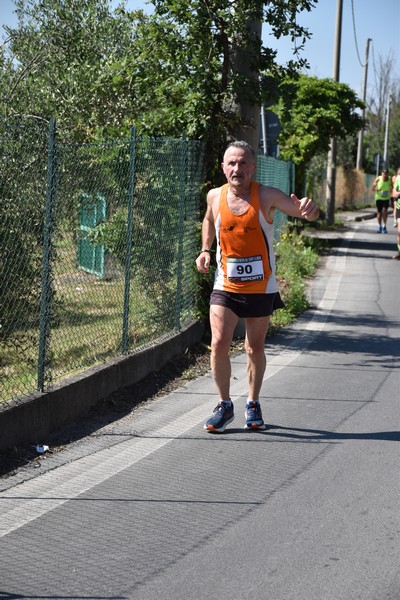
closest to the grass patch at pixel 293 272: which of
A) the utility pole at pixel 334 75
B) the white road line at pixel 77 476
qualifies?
the white road line at pixel 77 476

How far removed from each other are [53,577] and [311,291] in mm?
11837

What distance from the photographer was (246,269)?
6.93m

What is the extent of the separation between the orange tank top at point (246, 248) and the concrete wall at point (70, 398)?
127cm

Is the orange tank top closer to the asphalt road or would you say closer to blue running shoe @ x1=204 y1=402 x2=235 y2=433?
blue running shoe @ x1=204 y1=402 x2=235 y2=433

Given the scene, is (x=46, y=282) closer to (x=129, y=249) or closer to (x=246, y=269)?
(x=246, y=269)

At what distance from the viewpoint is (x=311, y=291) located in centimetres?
1603

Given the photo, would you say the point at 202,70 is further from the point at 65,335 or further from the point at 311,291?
the point at 311,291

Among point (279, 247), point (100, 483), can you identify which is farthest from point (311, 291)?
point (100, 483)

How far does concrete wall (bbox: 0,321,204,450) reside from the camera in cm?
639

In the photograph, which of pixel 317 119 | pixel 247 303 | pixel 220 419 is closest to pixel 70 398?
pixel 220 419

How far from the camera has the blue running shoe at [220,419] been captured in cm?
702

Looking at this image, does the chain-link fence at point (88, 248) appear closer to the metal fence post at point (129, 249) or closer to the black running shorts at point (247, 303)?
the metal fence post at point (129, 249)

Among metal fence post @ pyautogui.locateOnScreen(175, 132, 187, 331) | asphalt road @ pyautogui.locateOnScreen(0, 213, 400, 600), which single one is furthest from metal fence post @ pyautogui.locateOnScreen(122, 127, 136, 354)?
metal fence post @ pyautogui.locateOnScreen(175, 132, 187, 331)

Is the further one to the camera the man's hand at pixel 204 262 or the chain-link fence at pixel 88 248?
the chain-link fence at pixel 88 248
